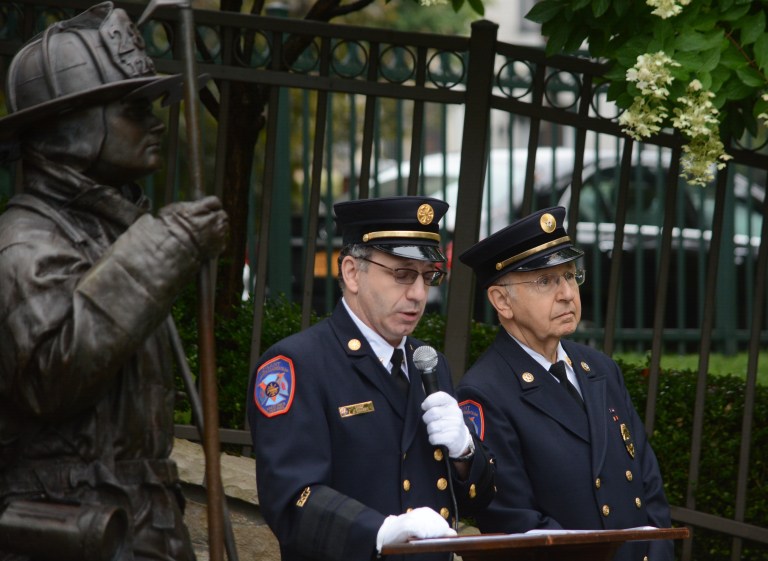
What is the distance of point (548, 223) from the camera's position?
4.23m

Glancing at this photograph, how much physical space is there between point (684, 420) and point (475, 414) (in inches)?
96.7


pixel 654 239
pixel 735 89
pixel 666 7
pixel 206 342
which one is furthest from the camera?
pixel 654 239

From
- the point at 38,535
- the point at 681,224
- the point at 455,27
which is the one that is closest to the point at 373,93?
the point at 38,535

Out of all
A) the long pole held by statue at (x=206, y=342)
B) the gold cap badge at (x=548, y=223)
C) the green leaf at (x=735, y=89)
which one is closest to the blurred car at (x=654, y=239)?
the green leaf at (x=735, y=89)

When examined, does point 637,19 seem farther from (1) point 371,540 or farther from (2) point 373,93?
(1) point 371,540

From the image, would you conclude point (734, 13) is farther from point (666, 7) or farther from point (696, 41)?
point (666, 7)

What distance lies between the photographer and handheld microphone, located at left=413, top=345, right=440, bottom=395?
3.61 meters

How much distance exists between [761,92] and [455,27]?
20291mm

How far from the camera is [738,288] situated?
1148 centimetres

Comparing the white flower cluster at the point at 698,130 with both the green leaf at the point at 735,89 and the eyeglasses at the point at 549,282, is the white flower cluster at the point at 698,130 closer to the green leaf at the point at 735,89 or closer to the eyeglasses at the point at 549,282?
the green leaf at the point at 735,89

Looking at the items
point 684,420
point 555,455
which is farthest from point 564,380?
point 684,420

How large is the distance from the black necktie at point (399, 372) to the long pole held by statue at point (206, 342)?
820 millimetres

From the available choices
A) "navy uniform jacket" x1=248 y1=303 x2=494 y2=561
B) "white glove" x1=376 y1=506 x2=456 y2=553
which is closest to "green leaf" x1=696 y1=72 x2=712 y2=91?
"navy uniform jacket" x1=248 y1=303 x2=494 y2=561

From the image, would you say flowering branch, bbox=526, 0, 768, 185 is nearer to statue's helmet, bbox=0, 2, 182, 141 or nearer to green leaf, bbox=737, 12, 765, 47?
green leaf, bbox=737, 12, 765, 47
